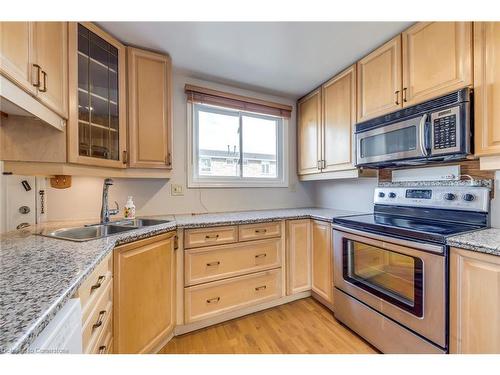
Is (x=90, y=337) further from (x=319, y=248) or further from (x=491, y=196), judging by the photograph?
(x=491, y=196)

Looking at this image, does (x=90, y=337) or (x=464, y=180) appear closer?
(x=90, y=337)

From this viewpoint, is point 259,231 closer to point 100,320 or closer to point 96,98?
point 100,320

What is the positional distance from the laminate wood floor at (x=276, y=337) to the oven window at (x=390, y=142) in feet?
4.74

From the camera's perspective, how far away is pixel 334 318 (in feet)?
6.30

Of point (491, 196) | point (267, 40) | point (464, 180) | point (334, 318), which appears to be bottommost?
point (334, 318)

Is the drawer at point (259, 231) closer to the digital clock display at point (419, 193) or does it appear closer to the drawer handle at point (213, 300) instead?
the drawer handle at point (213, 300)

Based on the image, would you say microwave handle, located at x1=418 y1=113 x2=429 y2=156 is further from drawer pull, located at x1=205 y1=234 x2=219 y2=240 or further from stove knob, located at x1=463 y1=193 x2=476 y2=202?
drawer pull, located at x1=205 y1=234 x2=219 y2=240

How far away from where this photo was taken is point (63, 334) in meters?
0.59

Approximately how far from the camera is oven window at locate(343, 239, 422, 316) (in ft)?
4.25

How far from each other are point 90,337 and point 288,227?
1629mm

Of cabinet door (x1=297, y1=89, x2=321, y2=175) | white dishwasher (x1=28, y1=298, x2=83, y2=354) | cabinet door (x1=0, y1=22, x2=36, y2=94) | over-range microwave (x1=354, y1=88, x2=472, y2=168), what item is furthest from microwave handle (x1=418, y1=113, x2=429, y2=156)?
cabinet door (x1=0, y1=22, x2=36, y2=94)

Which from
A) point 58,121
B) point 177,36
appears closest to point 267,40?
point 177,36

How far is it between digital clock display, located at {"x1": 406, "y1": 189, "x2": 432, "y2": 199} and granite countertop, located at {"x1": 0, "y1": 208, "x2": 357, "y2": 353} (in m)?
1.98

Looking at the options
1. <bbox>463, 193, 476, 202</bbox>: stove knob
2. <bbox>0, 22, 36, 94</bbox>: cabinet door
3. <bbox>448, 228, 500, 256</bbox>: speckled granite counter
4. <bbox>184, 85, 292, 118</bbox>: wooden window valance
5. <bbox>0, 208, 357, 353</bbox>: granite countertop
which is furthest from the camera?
<bbox>184, 85, 292, 118</bbox>: wooden window valance
